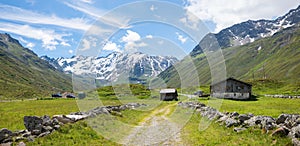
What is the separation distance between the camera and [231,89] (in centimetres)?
9775

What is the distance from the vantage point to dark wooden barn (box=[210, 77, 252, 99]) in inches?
3733

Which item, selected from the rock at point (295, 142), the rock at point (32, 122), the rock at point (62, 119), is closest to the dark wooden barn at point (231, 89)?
the rock at point (62, 119)

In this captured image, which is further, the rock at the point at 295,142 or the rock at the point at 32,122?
the rock at the point at 32,122

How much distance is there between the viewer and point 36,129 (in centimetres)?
2134

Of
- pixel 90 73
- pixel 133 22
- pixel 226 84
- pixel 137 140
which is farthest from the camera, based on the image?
pixel 226 84

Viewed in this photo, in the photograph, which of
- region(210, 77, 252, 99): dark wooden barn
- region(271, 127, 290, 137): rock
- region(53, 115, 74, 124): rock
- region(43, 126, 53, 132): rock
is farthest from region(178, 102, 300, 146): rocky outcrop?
region(210, 77, 252, 99): dark wooden barn

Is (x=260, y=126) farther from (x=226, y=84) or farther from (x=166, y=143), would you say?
(x=226, y=84)

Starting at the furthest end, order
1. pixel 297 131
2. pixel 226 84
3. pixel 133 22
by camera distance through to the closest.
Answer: pixel 226 84, pixel 133 22, pixel 297 131

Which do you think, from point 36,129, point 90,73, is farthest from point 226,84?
point 36,129

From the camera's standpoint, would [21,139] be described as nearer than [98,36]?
Yes

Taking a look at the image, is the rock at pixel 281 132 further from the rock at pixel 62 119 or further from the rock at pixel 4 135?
the rock at pixel 4 135

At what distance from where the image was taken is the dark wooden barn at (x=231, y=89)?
9481 cm

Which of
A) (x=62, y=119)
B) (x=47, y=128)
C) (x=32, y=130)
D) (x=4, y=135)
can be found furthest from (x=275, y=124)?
(x=4, y=135)

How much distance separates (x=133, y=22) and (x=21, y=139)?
20150mm
